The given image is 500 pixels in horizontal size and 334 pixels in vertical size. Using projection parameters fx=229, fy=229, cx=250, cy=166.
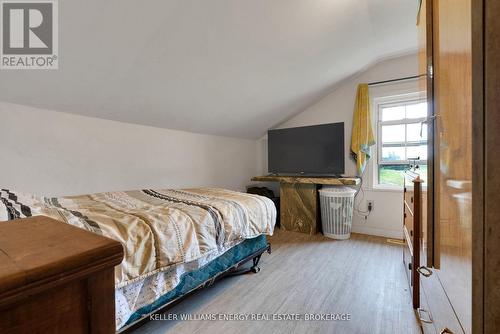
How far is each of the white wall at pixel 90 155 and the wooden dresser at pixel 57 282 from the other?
6.23ft

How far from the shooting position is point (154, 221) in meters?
1.36

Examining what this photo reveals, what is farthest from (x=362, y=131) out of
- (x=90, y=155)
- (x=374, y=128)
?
(x=90, y=155)

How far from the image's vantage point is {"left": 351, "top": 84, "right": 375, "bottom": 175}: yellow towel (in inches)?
130

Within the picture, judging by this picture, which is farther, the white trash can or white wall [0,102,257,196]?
the white trash can

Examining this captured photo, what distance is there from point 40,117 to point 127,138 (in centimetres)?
72

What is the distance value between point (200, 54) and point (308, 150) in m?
2.21

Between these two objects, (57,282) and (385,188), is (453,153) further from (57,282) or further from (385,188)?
(385,188)

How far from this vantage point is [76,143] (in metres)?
2.09

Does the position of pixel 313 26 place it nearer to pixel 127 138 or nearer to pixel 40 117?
pixel 127 138

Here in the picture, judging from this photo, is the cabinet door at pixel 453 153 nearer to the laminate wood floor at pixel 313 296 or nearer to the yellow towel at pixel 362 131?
the laminate wood floor at pixel 313 296

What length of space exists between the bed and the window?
7.38 feet

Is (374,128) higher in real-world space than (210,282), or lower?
higher

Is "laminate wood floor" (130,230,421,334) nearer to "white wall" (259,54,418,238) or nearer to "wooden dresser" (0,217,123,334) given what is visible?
"white wall" (259,54,418,238)

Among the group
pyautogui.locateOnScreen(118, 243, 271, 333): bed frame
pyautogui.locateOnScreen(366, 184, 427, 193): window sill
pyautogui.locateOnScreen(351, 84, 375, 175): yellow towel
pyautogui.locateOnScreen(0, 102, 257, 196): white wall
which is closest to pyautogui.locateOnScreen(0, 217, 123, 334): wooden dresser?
pyautogui.locateOnScreen(118, 243, 271, 333): bed frame
